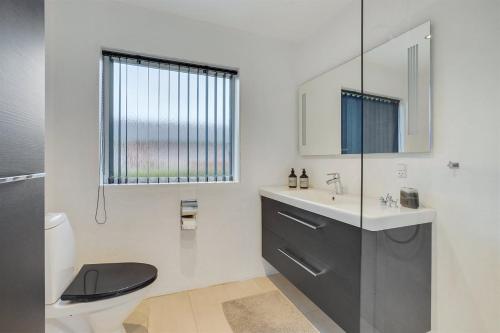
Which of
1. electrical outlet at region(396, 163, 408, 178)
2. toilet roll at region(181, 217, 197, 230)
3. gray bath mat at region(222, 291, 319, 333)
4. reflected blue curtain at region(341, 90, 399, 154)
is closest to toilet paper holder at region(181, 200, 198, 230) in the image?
toilet roll at region(181, 217, 197, 230)

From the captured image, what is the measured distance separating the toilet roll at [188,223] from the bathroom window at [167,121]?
333mm

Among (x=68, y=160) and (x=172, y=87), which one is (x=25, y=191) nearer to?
(x=68, y=160)

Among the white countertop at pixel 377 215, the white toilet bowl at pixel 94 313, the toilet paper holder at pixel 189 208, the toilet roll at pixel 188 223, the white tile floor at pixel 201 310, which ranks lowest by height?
the white tile floor at pixel 201 310

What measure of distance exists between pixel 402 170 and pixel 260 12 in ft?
5.32

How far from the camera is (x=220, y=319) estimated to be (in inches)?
63.7

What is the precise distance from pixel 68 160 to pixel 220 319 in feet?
5.17

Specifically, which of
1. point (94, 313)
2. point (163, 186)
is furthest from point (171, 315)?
point (163, 186)

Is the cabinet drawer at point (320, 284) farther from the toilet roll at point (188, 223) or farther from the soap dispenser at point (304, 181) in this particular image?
the toilet roll at point (188, 223)

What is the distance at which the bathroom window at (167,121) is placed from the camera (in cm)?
179

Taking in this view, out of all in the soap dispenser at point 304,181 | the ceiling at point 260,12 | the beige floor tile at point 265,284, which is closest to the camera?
the ceiling at point 260,12

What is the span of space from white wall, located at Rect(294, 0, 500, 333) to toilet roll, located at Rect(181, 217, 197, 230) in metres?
1.49

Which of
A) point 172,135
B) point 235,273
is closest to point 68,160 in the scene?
point 172,135

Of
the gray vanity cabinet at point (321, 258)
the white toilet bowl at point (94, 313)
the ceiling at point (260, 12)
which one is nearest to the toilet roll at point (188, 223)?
the white toilet bowl at point (94, 313)

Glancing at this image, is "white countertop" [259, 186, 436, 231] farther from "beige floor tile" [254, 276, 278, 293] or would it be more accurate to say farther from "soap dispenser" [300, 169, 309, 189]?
"beige floor tile" [254, 276, 278, 293]
